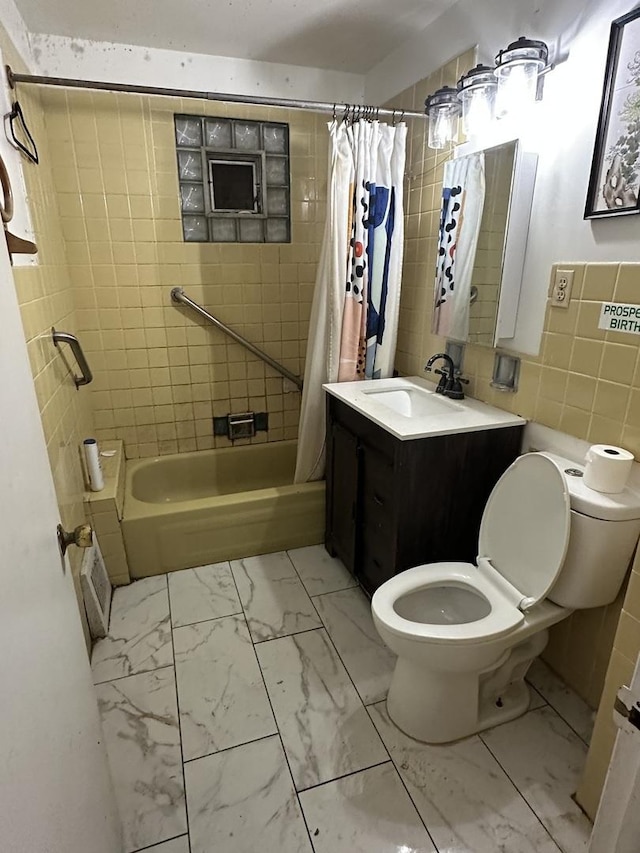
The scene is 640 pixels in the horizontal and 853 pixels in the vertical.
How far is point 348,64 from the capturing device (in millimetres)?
2320

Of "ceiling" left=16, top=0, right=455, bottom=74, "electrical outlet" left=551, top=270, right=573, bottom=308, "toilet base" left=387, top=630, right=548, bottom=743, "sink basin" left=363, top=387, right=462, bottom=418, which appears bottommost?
"toilet base" left=387, top=630, right=548, bottom=743

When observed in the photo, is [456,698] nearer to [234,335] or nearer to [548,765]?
[548,765]

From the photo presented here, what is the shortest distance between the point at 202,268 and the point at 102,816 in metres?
2.22

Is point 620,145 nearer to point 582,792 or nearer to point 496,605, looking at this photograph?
point 496,605

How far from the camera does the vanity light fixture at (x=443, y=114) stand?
173 centimetres

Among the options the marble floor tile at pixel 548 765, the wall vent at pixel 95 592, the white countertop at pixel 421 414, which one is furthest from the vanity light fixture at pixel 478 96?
the wall vent at pixel 95 592

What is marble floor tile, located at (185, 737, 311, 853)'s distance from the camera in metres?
1.19

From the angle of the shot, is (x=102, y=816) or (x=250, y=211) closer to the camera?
(x=102, y=816)

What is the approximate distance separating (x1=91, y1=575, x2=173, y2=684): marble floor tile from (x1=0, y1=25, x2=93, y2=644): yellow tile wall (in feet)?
0.37

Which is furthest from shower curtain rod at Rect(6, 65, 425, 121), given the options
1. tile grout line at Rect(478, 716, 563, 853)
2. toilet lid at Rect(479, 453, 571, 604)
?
tile grout line at Rect(478, 716, 563, 853)

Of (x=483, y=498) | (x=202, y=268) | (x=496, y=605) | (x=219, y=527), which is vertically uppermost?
(x=202, y=268)

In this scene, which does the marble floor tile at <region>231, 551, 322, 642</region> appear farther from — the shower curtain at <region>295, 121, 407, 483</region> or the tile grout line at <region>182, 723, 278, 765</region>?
the shower curtain at <region>295, 121, 407, 483</region>

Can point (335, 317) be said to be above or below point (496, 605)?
above

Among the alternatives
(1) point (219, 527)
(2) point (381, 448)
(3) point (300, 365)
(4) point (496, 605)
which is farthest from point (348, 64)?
(4) point (496, 605)
